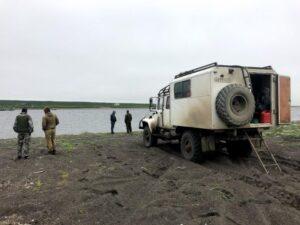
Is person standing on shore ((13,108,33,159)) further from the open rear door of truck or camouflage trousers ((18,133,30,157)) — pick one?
the open rear door of truck

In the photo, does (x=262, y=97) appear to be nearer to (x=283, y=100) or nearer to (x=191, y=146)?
(x=283, y=100)

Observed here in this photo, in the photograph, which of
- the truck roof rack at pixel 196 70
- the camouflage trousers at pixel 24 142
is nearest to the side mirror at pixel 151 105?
the truck roof rack at pixel 196 70

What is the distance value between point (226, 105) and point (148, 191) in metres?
3.78

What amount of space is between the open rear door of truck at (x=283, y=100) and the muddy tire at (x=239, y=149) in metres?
1.71

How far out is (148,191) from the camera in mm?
8508

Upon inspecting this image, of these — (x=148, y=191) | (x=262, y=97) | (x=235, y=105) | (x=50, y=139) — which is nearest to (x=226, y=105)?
(x=235, y=105)

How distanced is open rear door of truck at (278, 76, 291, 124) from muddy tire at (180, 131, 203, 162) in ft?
8.91

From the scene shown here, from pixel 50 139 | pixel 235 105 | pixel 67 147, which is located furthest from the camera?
pixel 67 147

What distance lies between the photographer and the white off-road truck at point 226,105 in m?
11.1

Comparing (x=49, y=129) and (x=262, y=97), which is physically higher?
(x=262, y=97)

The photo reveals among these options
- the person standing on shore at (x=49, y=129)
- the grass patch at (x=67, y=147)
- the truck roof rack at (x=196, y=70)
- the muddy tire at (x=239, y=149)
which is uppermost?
the truck roof rack at (x=196, y=70)

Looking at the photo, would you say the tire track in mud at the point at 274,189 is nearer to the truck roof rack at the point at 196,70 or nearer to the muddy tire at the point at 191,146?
the muddy tire at the point at 191,146

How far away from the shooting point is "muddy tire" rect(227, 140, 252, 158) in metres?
13.4

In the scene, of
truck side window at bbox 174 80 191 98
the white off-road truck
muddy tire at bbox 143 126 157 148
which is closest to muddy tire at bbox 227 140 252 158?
the white off-road truck
